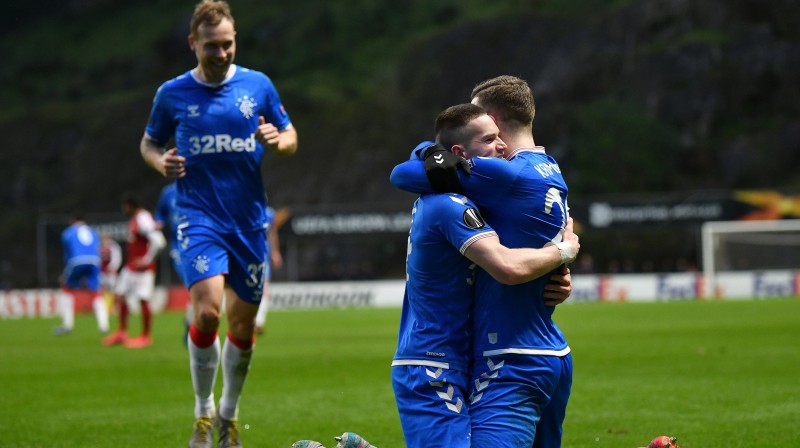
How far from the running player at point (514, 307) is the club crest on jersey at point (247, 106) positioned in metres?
3.00

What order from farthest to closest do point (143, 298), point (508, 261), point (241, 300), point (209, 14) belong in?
point (143, 298), point (241, 300), point (209, 14), point (508, 261)

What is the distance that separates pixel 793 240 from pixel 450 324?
3647 cm

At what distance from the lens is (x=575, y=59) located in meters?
65.8

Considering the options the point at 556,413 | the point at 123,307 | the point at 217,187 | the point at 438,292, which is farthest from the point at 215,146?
the point at 123,307

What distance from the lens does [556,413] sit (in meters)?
4.94

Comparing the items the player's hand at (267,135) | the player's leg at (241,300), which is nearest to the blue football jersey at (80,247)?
the player's leg at (241,300)

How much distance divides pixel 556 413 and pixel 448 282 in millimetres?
733

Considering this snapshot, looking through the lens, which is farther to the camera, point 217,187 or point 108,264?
point 108,264

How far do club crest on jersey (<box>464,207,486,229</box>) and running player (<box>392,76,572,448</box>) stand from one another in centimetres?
13

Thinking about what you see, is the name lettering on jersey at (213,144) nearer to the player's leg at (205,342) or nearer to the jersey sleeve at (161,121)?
the jersey sleeve at (161,121)

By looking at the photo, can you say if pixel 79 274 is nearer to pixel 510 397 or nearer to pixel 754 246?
pixel 510 397

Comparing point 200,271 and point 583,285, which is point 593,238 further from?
point 200,271

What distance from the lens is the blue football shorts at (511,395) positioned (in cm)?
459

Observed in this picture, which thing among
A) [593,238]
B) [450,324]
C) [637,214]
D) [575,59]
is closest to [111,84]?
[575,59]
